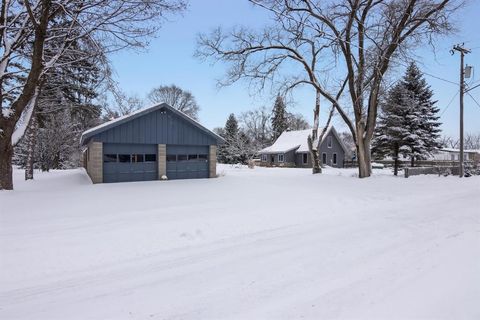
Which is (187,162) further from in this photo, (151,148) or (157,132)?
(157,132)

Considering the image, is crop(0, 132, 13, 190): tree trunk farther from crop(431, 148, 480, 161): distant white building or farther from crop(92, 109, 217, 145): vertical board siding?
crop(431, 148, 480, 161): distant white building

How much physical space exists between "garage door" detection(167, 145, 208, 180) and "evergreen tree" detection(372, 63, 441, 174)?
1694 cm

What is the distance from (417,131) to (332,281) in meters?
28.8

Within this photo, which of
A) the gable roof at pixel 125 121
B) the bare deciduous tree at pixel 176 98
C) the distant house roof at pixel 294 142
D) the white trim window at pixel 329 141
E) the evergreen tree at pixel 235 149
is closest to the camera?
the gable roof at pixel 125 121

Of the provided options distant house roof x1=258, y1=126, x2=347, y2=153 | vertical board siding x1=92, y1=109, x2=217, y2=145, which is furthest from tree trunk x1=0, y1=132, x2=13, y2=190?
distant house roof x1=258, y1=126, x2=347, y2=153

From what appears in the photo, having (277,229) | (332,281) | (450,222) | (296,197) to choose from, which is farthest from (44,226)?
(450,222)

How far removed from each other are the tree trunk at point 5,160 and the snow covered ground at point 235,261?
2121mm

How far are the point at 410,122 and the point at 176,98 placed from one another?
39420 mm

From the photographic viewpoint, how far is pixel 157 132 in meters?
17.6

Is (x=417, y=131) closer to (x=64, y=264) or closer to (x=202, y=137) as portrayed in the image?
(x=202, y=137)

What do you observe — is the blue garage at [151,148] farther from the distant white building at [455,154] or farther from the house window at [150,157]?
the distant white building at [455,154]

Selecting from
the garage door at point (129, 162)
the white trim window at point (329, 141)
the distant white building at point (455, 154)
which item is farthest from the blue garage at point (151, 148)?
the distant white building at point (455, 154)

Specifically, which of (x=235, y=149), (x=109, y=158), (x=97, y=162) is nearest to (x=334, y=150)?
(x=235, y=149)

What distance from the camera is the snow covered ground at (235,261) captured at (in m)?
3.58
